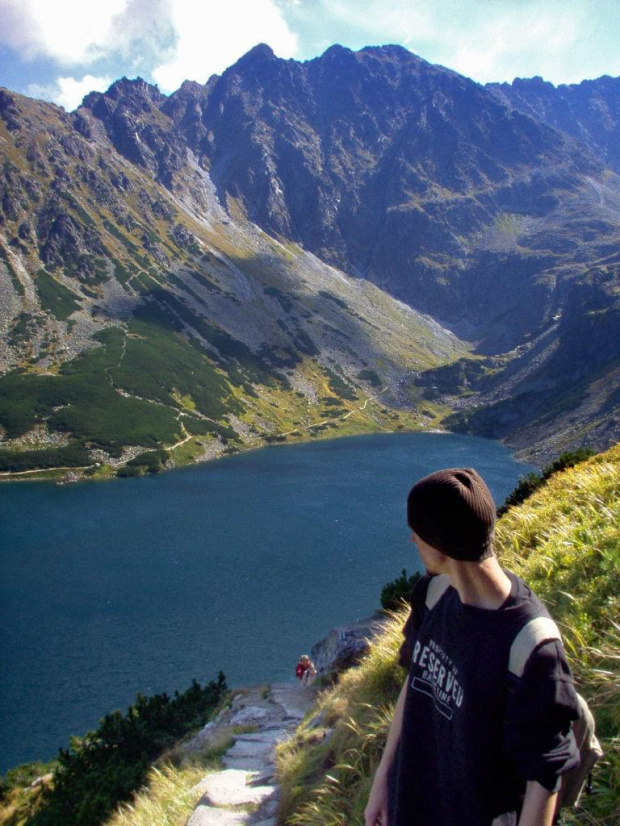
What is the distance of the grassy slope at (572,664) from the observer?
451 cm

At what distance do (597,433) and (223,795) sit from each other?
442 feet

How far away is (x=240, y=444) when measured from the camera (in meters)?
137

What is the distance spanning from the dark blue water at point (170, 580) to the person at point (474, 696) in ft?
Result: 129

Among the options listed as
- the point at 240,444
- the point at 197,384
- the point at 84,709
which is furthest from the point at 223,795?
the point at 197,384

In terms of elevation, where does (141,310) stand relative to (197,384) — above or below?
above

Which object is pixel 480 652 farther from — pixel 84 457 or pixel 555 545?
pixel 84 457

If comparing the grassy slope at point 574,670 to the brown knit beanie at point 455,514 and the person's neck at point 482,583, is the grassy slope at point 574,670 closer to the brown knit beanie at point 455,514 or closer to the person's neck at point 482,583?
the person's neck at point 482,583

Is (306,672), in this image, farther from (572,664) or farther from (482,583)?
(482,583)

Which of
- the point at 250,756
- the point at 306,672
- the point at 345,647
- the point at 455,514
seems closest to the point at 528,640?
the point at 455,514

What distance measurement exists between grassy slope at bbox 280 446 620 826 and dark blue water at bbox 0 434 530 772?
34.4 m

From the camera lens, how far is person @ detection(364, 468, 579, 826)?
2570mm

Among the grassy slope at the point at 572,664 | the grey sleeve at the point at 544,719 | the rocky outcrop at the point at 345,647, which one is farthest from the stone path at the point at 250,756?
the grey sleeve at the point at 544,719

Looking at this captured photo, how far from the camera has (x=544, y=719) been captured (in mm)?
2531

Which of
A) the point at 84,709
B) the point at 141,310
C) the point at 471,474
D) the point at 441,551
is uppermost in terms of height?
the point at 141,310
